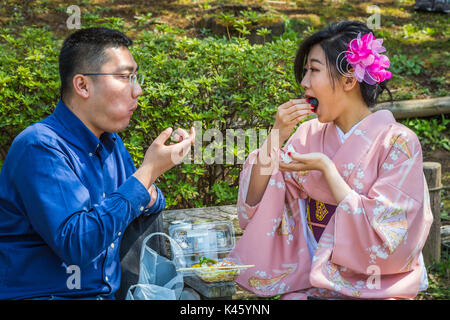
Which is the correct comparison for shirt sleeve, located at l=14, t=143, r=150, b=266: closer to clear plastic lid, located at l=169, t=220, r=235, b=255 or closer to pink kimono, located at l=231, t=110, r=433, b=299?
clear plastic lid, located at l=169, t=220, r=235, b=255

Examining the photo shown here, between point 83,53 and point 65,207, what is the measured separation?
2.66 feet

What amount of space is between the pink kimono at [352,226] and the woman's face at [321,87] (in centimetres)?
15

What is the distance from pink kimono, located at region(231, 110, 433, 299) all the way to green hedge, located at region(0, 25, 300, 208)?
155 cm

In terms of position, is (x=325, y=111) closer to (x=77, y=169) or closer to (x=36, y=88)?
(x=77, y=169)

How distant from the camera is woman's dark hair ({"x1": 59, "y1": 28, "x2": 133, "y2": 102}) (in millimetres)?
2770

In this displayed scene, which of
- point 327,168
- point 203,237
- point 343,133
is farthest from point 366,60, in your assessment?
point 203,237

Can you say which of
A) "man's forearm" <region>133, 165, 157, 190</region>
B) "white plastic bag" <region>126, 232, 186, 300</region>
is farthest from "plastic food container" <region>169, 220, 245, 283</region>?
"man's forearm" <region>133, 165, 157, 190</region>

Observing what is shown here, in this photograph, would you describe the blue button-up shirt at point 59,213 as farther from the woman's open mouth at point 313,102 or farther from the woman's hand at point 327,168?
the woman's open mouth at point 313,102

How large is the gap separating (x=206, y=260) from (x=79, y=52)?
50.5 inches

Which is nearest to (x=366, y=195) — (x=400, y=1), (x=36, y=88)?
(x=36, y=88)

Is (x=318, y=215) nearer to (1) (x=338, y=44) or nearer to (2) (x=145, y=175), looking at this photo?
(1) (x=338, y=44)

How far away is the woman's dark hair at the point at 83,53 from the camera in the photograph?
9.09 feet

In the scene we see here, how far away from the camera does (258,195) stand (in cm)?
325

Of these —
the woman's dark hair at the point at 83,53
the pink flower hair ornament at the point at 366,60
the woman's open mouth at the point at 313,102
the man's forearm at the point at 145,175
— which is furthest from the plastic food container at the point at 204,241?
the pink flower hair ornament at the point at 366,60
